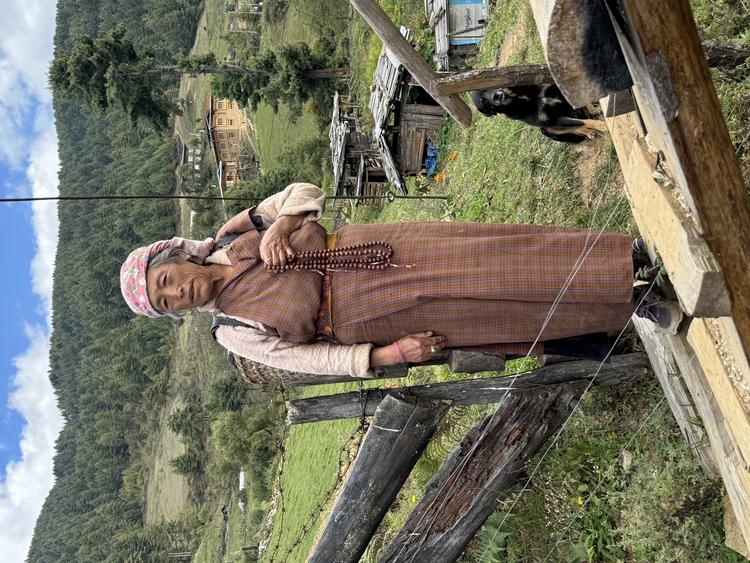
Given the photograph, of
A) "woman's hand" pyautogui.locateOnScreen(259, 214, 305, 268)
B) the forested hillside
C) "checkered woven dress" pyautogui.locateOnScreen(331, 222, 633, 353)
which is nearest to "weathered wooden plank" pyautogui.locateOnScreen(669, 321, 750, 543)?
"checkered woven dress" pyautogui.locateOnScreen(331, 222, 633, 353)

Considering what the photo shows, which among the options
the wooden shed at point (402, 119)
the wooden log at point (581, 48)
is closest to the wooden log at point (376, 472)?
the wooden log at point (581, 48)

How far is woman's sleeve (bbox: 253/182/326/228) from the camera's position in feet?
10.5

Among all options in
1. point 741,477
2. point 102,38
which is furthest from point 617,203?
point 102,38

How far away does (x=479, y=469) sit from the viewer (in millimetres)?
3803

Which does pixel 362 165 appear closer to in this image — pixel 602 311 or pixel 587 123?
pixel 587 123

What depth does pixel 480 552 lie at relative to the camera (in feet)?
14.2

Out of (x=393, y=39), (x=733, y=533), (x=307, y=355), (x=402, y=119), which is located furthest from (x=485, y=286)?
(x=402, y=119)

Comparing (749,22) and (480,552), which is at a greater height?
(749,22)

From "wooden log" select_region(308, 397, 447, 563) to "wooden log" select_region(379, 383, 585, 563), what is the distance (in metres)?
0.32

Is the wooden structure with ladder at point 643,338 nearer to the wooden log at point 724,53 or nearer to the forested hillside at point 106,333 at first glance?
the wooden log at point 724,53

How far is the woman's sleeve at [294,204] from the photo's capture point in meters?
3.20

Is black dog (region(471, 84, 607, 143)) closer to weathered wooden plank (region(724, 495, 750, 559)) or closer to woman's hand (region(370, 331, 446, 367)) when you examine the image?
woman's hand (region(370, 331, 446, 367))

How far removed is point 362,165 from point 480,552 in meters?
14.9

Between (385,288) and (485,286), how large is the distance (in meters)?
0.50
